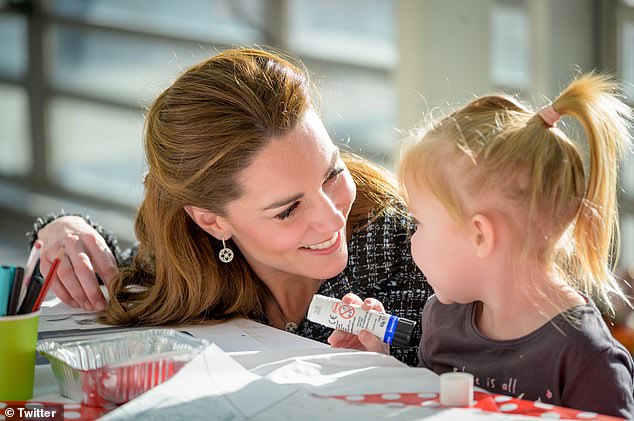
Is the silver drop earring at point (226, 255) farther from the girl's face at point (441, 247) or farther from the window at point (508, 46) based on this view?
the window at point (508, 46)

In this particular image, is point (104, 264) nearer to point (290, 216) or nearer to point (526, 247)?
point (290, 216)

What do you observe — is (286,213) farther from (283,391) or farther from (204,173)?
(283,391)

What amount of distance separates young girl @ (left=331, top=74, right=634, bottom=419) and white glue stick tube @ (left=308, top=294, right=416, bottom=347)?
0.12 m

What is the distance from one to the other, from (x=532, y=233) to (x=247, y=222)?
0.62 metres

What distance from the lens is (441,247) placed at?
1345mm

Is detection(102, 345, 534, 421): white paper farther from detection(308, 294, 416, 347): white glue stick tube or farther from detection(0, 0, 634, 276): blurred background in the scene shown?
detection(0, 0, 634, 276): blurred background

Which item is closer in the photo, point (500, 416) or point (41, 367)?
point (500, 416)

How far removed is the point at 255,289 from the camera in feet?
Result: 6.07

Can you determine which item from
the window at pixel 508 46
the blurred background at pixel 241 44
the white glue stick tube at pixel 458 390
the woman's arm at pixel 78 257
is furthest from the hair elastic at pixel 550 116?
the window at pixel 508 46

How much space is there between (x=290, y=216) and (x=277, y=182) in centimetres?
7

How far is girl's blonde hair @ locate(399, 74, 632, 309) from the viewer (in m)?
1.25

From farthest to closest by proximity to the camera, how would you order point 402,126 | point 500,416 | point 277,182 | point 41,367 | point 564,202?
point 402,126 < point 277,182 < point 41,367 < point 564,202 < point 500,416

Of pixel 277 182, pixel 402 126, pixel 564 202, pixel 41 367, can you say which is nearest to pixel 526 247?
pixel 564 202

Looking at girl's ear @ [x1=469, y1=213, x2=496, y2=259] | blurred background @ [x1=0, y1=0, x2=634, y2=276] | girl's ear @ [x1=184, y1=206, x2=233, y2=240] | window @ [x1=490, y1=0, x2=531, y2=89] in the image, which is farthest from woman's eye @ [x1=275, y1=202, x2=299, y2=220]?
window @ [x1=490, y1=0, x2=531, y2=89]
